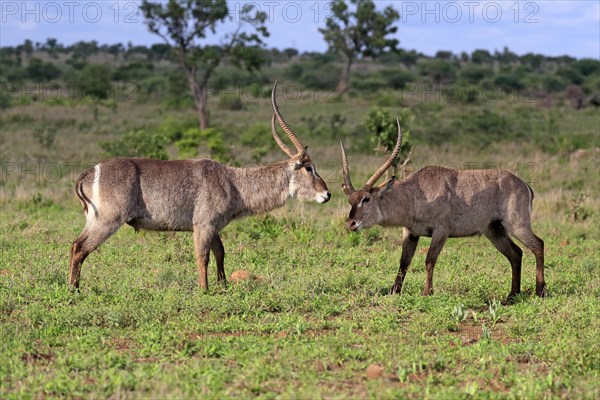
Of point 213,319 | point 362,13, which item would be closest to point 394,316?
point 213,319

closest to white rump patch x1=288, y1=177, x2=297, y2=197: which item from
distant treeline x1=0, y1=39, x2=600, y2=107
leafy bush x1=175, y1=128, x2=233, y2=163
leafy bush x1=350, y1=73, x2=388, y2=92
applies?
leafy bush x1=175, y1=128, x2=233, y2=163

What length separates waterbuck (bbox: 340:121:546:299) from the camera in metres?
7.71

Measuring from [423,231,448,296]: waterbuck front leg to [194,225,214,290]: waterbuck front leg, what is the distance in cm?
206

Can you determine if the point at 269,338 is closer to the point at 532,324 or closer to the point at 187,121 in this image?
the point at 532,324

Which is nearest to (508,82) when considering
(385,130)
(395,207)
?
(385,130)

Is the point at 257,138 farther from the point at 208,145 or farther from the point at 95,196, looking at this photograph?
the point at 95,196

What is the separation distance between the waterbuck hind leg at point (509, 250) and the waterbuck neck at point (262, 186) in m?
2.10

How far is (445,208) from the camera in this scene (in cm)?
780

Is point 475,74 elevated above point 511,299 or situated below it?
above

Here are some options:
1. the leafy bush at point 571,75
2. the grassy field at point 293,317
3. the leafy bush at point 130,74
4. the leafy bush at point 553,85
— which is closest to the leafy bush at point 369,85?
the leafy bush at point 553,85

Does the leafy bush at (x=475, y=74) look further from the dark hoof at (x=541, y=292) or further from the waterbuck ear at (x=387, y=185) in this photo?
the waterbuck ear at (x=387, y=185)

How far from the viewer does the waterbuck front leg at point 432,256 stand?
758 centimetres

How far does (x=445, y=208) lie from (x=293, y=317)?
211cm

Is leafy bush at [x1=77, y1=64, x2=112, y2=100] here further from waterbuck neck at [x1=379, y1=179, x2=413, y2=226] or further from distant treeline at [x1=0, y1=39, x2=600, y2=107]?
waterbuck neck at [x1=379, y1=179, x2=413, y2=226]
